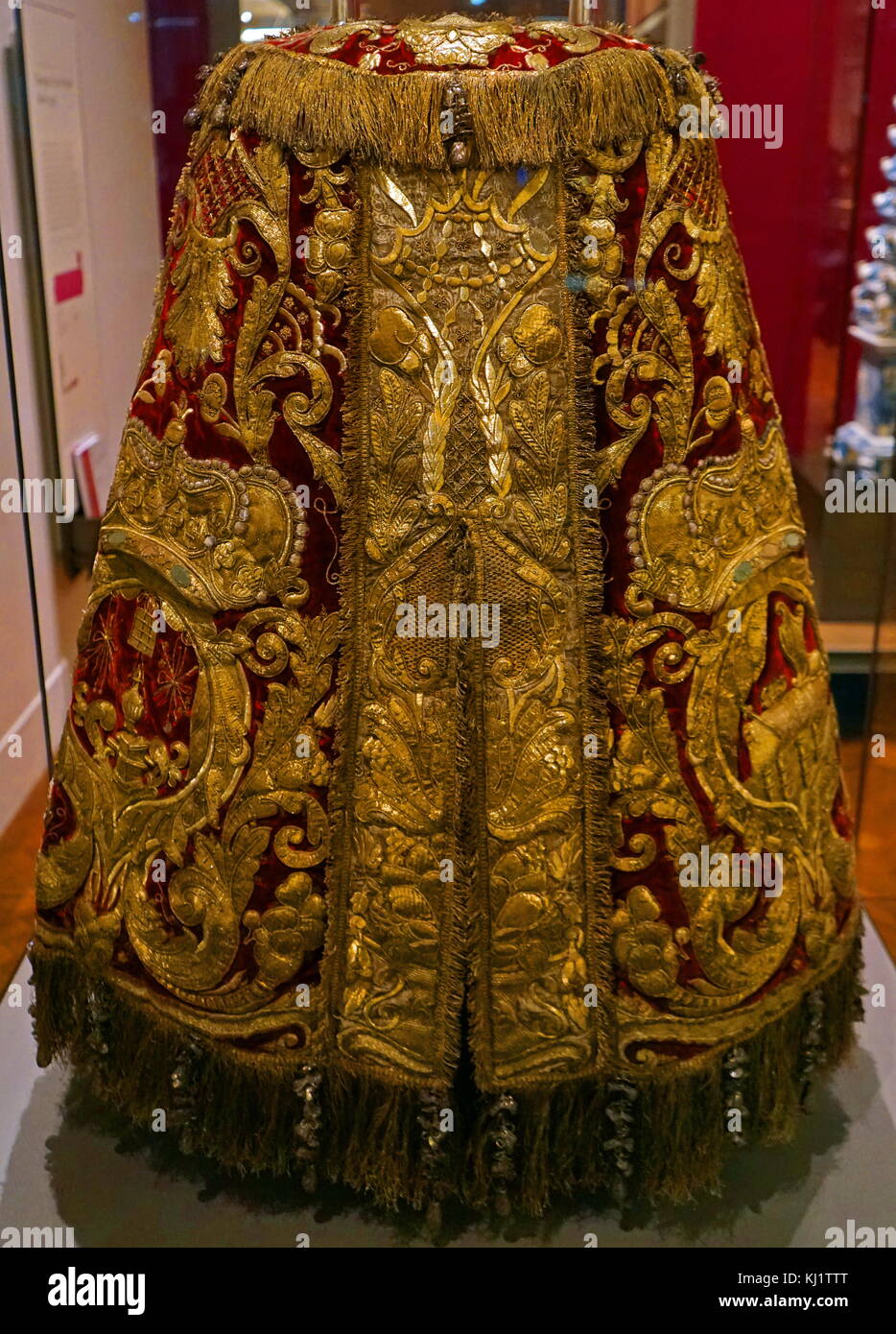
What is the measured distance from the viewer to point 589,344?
135cm

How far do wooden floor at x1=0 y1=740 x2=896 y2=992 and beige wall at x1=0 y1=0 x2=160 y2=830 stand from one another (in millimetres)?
45

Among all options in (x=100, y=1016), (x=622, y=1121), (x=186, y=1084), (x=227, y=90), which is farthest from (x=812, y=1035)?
(x=227, y=90)

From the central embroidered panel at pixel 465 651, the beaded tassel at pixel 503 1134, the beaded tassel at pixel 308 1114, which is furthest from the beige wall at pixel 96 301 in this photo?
the beaded tassel at pixel 503 1134

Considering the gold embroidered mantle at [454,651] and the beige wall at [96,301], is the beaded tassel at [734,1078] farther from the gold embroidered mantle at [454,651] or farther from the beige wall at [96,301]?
the beige wall at [96,301]

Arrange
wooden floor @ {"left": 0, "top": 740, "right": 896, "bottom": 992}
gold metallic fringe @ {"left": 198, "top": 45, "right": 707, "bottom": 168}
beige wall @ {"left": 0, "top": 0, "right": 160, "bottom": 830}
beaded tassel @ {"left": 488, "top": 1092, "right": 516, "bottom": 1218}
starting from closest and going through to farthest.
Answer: gold metallic fringe @ {"left": 198, "top": 45, "right": 707, "bottom": 168}, beaded tassel @ {"left": 488, "top": 1092, "right": 516, "bottom": 1218}, beige wall @ {"left": 0, "top": 0, "right": 160, "bottom": 830}, wooden floor @ {"left": 0, "top": 740, "right": 896, "bottom": 992}

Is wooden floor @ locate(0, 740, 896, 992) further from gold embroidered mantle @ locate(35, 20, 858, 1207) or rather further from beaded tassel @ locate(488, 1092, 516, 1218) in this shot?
beaded tassel @ locate(488, 1092, 516, 1218)

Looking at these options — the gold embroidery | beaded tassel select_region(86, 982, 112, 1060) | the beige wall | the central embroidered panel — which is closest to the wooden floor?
the beige wall

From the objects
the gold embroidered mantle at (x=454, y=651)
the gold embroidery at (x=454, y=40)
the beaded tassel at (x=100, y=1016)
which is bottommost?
the beaded tassel at (x=100, y=1016)

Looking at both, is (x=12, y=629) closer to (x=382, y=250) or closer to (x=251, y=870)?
(x=251, y=870)

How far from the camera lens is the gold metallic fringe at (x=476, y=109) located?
4.24 ft

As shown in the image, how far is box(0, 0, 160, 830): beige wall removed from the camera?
1.74 m

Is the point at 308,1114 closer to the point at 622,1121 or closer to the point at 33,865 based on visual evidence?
the point at 622,1121

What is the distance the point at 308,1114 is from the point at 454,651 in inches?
21.0

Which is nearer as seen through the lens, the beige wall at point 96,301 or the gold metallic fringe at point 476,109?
the gold metallic fringe at point 476,109
